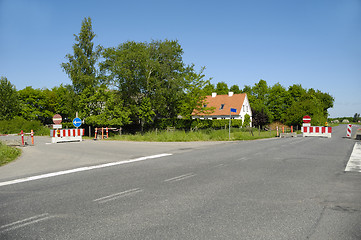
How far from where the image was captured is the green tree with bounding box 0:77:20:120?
47.1 metres

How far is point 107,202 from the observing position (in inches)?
199

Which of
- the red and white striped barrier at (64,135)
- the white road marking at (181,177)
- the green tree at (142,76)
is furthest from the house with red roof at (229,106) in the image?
the white road marking at (181,177)

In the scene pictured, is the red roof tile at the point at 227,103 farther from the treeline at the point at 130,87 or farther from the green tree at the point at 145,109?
the green tree at the point at 145,109

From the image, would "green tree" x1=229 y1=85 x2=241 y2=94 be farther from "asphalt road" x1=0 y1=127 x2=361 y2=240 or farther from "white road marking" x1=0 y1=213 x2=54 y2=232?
"white road marking" x1=0 y1=213 x2=54 y2=232

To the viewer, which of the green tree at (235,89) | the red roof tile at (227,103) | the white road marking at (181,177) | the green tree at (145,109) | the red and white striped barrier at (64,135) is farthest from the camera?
the green tree at (235,89)

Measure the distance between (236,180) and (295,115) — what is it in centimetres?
4393

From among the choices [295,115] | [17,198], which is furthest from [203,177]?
[295,115]

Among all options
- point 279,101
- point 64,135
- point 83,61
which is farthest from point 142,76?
point 279,101

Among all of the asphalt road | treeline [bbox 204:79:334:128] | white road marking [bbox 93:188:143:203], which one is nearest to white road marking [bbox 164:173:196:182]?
the asphalt road

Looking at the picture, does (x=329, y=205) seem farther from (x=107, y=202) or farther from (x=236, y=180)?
(x=107, y=202)

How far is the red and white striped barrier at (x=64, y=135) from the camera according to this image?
20.4 m

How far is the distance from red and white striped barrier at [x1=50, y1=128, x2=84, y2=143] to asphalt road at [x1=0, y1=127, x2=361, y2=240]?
1274 centimetres

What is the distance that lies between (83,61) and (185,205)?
35926 millimetres

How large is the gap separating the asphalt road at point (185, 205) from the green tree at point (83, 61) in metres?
29.7
